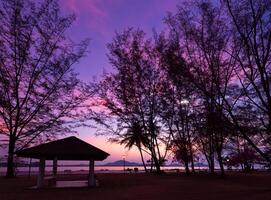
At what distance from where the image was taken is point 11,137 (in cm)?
3005

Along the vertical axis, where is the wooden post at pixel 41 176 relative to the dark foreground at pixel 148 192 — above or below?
above

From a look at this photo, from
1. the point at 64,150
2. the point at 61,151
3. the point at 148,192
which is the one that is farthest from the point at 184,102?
the point at 148,192

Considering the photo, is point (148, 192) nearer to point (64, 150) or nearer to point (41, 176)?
point (64, 150)

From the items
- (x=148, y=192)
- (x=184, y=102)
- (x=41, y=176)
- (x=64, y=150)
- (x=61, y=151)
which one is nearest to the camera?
(x=148, y=192)

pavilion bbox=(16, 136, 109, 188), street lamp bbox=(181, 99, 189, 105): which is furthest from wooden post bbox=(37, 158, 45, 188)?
street lamp bbox=(181, 99, 189, 105)

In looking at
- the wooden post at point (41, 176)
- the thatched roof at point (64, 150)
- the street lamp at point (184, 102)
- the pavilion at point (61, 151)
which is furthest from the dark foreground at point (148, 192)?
the street lamp at point (184, 102)

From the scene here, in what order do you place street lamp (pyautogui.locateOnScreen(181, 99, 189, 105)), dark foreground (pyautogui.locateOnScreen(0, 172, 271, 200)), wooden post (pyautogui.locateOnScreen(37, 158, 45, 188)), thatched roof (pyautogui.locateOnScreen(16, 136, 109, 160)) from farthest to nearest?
street lamp (pyautogui.locateOnScreen(181, 99, 189, 105)) → wooden post (pyautogui.locateOnScreen(37, 158, 45, 188)) → thatched roof (pyautogui.locateOnScreen(16, 136, 109, 160)) → dark foreground (pyautogui.locateOnScreen(0, 172, 271, 200))

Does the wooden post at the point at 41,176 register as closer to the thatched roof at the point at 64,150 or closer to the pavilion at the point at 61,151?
the pavilion at the point at 61,151

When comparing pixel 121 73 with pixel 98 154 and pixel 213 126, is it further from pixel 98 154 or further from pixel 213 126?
pixel 213 126

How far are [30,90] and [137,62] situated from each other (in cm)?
1250

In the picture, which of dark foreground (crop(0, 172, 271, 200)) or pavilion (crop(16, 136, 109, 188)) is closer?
dark foreground (crop(0, 172, 271, 200))

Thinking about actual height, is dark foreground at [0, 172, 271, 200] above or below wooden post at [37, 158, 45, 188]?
below

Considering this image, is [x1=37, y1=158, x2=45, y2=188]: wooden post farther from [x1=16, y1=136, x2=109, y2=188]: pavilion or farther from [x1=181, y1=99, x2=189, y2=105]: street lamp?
[x1=181, y1=99, x2=189, y2=105]: street lamp

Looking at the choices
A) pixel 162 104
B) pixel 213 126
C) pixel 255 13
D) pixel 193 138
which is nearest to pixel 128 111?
pixel 162 104
